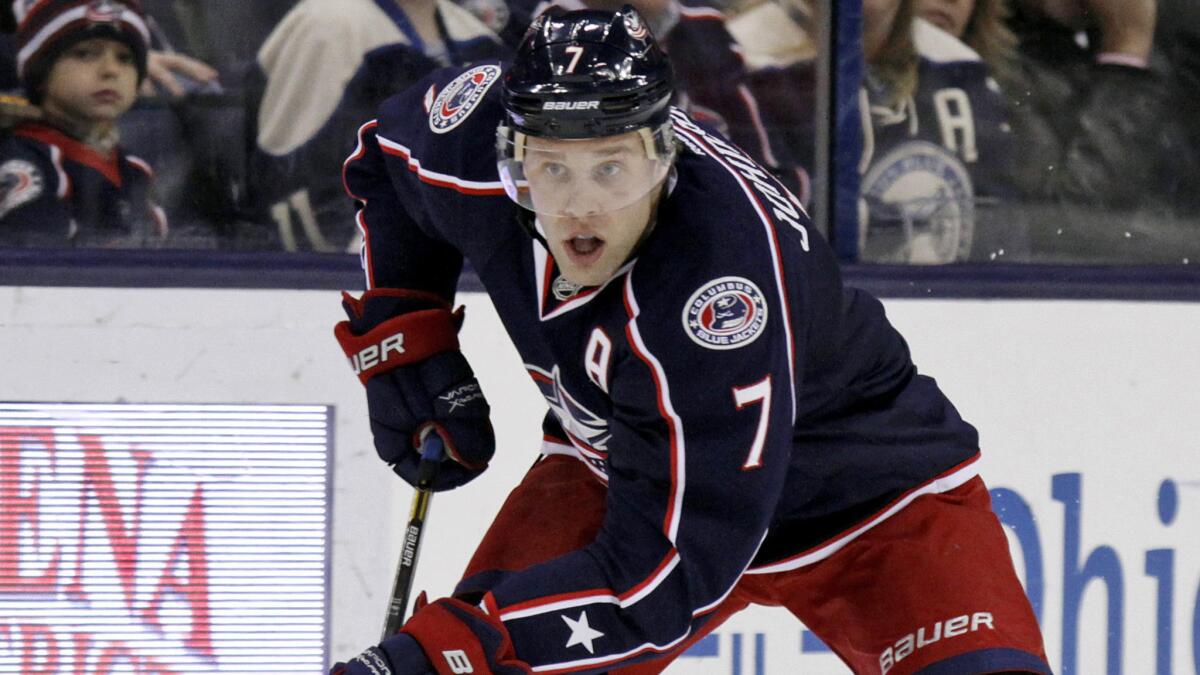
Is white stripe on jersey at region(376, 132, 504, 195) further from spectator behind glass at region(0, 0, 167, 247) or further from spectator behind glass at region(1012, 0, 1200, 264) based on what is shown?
spectator behind glass at region(1012, 0, 1200, 264)

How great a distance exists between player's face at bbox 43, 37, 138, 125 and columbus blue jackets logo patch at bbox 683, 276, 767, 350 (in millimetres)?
1773

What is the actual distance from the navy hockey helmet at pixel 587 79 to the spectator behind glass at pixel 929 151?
1.45 m

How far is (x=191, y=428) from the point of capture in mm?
2666

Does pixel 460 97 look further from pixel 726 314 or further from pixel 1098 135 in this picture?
pixel 1098 135

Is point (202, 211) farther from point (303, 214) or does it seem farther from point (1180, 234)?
point (1180, 234)

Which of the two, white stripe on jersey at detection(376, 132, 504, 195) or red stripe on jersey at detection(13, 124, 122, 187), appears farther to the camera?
red stripe on jersey at detection(13, 124, 122, 187)

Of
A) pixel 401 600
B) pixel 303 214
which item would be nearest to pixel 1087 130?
pixel 303 214

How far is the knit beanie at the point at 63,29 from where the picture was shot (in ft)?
9.94

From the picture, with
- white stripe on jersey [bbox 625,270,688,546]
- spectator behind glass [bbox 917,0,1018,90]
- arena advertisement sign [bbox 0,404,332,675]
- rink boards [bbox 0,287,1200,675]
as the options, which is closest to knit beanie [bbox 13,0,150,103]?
rink boards [bbox 0,287,1200,675]

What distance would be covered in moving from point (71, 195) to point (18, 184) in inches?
3.7

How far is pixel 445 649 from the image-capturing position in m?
1.65

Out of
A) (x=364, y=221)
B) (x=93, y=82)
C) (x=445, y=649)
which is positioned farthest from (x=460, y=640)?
(x=93, y=82)

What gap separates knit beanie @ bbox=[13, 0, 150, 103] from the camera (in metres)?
3.03

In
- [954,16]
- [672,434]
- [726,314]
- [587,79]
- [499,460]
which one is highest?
[954,16]
